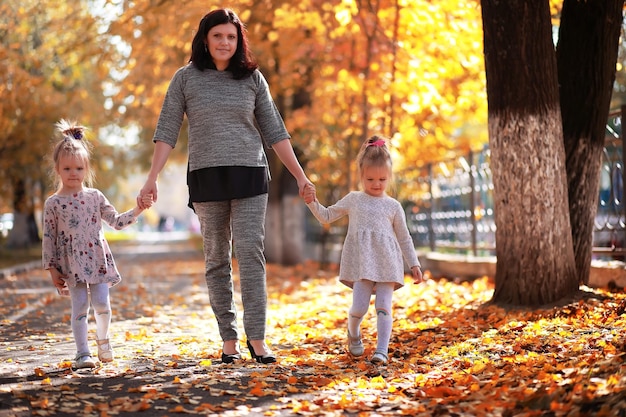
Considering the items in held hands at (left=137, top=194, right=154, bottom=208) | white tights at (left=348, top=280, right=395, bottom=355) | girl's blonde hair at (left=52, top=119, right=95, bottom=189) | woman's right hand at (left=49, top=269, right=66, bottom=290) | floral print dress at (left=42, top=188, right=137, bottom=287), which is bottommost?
white tights at (left=348, top=280, right=395, bottom=355)

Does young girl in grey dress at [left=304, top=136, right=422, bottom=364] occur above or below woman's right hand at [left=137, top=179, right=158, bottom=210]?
below

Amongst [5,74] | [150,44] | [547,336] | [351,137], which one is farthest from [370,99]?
[547,336]

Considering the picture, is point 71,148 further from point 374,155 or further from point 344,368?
point 344,368

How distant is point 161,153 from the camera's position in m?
5.92

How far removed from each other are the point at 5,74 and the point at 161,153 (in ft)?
41.1

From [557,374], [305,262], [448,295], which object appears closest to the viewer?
[557,374]

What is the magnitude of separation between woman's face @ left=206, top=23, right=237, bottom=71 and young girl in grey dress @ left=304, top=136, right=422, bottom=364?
3.75 ft

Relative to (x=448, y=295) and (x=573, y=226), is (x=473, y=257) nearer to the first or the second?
(x=448, y=295)

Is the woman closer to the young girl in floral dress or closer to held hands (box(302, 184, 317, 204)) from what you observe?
held hands (box(302, 184, 317, 204))

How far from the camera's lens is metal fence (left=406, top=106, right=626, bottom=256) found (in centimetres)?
984

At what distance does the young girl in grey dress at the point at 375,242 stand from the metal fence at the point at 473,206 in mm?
3868

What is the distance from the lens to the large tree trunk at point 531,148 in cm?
795

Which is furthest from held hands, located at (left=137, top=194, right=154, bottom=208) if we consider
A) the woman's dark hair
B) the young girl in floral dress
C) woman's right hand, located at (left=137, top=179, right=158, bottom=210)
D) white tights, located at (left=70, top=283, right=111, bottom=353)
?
the woman's dark hair

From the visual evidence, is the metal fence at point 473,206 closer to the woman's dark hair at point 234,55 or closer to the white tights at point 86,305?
the woman's dark hair at point 234,55
